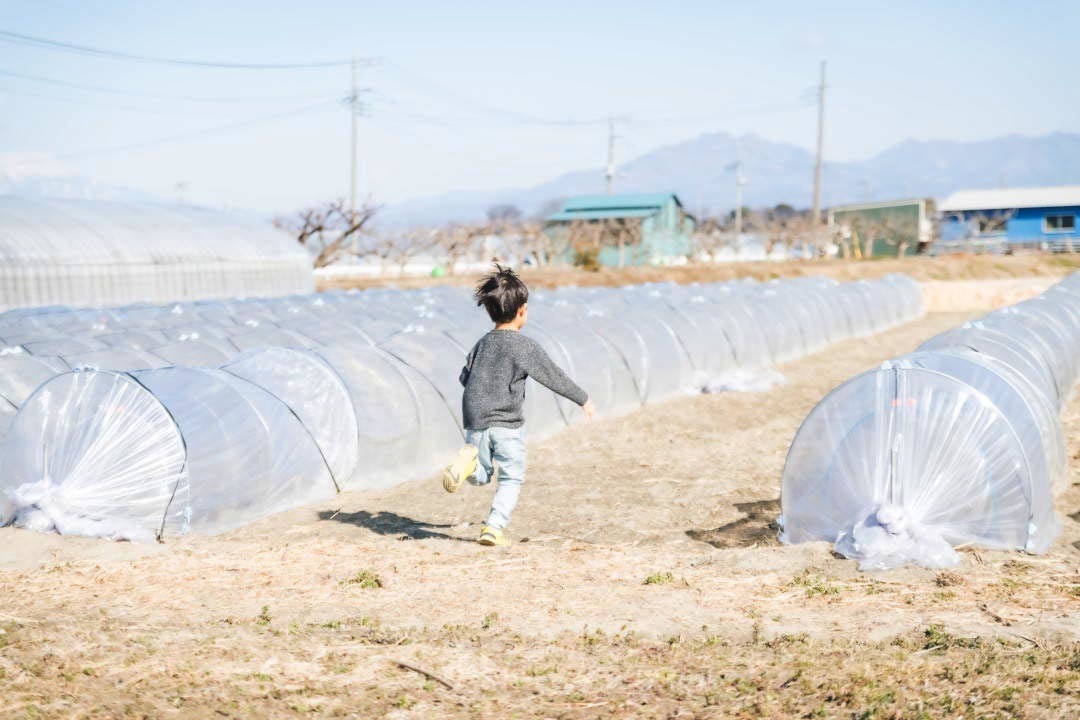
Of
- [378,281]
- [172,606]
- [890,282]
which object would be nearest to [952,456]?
[172,606]

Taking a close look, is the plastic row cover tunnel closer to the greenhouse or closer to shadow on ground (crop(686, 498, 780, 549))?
shadow on ground (crop(686, 498, 780, 549))

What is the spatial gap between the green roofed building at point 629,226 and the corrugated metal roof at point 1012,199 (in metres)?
17.2

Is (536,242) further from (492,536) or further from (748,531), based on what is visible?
(492,536)

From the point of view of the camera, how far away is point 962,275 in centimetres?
4534

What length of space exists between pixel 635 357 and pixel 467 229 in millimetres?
41366

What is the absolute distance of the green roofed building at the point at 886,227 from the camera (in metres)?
63.3

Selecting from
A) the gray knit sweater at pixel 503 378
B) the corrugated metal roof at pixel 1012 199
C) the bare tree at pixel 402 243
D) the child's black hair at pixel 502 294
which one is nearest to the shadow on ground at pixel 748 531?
the gray knit sweater at pixel 503 378

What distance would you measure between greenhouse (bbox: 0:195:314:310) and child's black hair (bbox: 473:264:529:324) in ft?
83.4

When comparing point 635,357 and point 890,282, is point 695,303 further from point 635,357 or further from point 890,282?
point 890,282

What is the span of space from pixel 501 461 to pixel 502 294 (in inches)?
42.8

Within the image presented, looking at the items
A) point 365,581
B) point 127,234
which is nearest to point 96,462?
point 365,581

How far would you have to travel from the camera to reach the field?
14.3 feet

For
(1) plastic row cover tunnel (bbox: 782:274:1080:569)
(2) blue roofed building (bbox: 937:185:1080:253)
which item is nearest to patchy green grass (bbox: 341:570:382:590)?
(1) plastic row cover tunnel (bbox: 782:274:1080:569)

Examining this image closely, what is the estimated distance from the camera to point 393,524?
823 cm
